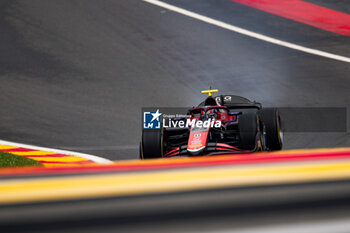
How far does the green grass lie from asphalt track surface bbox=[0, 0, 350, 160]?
1.31m

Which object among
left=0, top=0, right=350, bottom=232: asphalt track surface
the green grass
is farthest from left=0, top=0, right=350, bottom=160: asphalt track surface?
the green grass

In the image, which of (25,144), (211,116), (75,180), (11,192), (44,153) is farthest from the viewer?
(25,144)

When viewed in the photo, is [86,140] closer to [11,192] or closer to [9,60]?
[9,60]

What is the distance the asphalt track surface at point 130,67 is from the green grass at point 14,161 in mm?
1308

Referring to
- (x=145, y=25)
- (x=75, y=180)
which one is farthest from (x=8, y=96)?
(x=75, y=180)

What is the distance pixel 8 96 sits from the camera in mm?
10703

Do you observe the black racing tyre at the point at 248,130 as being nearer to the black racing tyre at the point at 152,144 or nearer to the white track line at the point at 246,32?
the black racing tyre at the point at 152,144

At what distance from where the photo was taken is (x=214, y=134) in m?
7.32

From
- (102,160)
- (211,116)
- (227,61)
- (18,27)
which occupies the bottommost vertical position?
(102,160)

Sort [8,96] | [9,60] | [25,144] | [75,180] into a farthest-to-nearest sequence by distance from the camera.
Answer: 1. [9,60]
2. [8,96]
3. [25,144]
4. [75,180]

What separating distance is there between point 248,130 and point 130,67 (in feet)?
20.5

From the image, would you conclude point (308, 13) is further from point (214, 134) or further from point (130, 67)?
point (214, 134)

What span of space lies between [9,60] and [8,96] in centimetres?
222

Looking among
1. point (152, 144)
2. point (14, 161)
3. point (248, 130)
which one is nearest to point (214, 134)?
point (248, 130)
